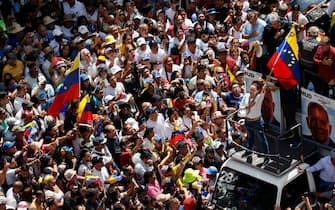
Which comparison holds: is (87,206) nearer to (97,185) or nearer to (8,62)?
(97,185)

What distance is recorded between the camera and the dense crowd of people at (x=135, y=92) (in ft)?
49.0

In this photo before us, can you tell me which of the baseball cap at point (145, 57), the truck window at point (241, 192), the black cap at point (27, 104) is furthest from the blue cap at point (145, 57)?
the truck window at point (241, 192)

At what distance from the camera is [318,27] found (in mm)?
14867

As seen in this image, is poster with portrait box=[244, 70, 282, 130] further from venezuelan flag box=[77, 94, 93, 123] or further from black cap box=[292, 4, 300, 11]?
venezuelan flag box=[77, 94, 93, 123]

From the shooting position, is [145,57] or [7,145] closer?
[7,145]

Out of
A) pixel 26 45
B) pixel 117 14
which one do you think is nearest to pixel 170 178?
pixel 26 45

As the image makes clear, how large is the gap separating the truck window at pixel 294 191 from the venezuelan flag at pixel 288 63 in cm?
141

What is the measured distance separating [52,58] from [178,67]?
9.25ft

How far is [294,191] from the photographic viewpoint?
45.4 feet

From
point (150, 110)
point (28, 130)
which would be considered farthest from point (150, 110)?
point (28, 130)

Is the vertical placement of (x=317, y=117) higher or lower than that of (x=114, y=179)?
higher

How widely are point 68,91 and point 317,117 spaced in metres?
4.61

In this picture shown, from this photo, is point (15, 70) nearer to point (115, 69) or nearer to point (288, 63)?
point (115, 69)

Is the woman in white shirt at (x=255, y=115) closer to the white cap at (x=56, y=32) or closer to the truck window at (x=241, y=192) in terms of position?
the truck window at (x=241, y=192)
